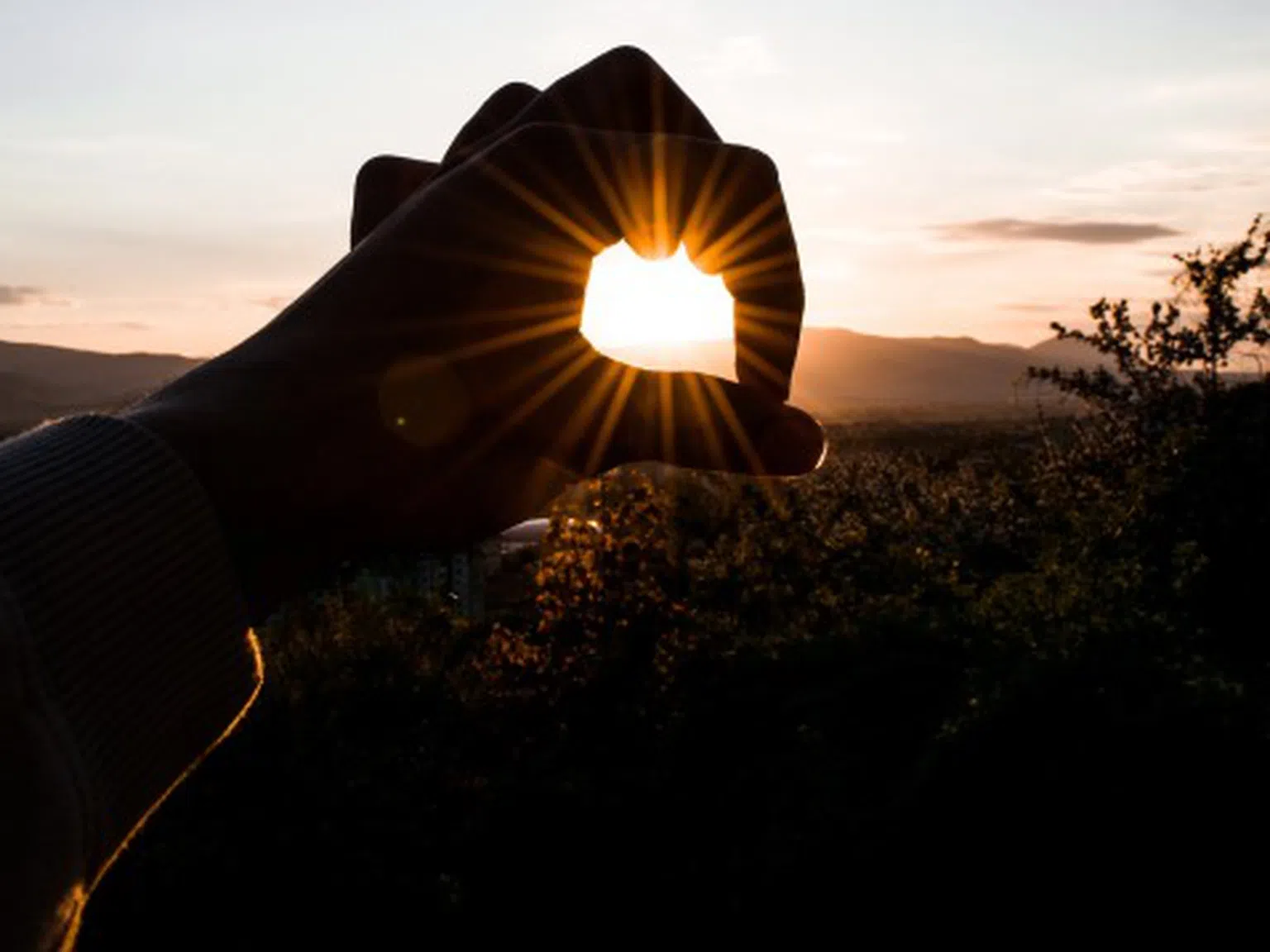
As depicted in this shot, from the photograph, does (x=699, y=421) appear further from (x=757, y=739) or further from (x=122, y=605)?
(x=757, y=739)

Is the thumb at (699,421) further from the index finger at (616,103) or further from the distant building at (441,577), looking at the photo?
the distant building at (441,577)

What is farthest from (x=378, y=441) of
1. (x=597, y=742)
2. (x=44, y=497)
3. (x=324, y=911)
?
(x=597, y=742)

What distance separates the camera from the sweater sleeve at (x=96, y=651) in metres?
0.93

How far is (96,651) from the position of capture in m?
1.06

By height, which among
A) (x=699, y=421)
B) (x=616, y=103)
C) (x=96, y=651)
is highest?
(x=616, y=103)

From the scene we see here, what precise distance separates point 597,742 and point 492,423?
5404mm

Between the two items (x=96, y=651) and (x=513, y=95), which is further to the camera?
(x=513, y=95)

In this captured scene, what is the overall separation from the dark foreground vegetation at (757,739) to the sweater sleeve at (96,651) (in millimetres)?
4333

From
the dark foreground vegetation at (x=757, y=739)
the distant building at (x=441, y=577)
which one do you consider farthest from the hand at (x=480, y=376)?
the distant building at (x=441, y=577)

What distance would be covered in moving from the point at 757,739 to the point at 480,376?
4.87 metres

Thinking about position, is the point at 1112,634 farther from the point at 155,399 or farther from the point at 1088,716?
the point at 155,399

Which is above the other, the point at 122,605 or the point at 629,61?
the point at 629,61

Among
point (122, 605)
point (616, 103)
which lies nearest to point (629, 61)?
point (616, 103)

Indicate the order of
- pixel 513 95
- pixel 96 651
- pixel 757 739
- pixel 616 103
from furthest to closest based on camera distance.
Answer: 1. pixel 757 739
2. pixel 513 95
3. pixel 616 103
4. pixel 96 651
